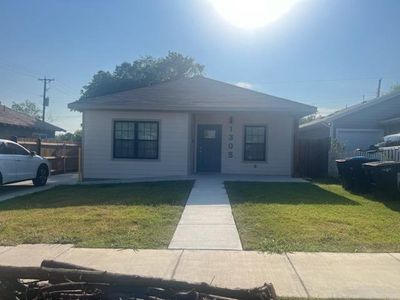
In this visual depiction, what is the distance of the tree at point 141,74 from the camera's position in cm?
4131

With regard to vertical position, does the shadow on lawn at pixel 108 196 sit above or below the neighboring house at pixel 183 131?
below

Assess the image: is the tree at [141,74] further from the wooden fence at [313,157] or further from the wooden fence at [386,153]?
the wooden fence at [386,153]

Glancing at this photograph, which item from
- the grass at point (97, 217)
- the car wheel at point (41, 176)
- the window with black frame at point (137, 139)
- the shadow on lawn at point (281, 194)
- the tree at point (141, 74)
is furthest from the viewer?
the tree at point (141, 74)

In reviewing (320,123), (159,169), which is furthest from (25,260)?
(320,123)

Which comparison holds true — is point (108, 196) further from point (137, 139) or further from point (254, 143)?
point (254, 143)

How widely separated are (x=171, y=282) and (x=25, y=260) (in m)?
3.20

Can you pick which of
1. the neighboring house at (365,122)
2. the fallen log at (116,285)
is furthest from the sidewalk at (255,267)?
the neighboring house at (365,122)

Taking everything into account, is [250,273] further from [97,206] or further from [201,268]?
[97,206]

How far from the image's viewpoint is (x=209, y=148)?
1872cm

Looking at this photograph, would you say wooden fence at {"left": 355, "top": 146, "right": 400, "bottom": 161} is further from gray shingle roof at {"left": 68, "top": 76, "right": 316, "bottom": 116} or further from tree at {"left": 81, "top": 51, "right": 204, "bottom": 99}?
tree at {"left": 81, "top": 51, "right": 204, "bottom": 99}

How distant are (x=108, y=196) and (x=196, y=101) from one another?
6.45 meters

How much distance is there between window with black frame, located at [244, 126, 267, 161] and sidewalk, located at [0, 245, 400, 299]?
1204 centimetres

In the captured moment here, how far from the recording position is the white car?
44.5 feet

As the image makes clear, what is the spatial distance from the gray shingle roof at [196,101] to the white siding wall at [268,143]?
982 millimetres
